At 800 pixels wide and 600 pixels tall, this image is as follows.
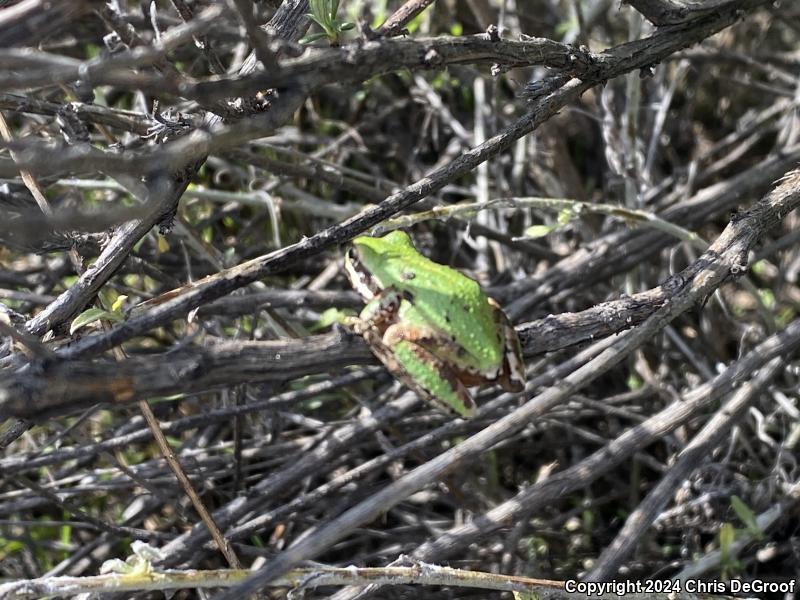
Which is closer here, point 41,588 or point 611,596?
point 41,588

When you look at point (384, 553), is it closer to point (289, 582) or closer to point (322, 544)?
point (289, 582)

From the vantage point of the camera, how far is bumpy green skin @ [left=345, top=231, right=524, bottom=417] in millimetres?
Answer: 1932

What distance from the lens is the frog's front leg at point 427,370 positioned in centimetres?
191

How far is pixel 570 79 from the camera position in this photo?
2.05 m

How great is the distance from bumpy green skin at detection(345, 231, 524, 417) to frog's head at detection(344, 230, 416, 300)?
0.05 m

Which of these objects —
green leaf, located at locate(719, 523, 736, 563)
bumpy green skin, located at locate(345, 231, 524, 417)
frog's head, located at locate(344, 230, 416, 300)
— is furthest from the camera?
green leaf, located at locate(719, 523, 736, 563)

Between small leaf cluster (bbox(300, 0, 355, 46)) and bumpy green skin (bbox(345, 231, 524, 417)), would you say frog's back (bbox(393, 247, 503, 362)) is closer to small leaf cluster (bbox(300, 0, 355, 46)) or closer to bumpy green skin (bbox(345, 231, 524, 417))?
bumpy green skin (bbox(345, 231, 524, 417))

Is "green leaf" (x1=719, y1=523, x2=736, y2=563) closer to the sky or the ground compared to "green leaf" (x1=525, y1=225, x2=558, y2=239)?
closer to the ground

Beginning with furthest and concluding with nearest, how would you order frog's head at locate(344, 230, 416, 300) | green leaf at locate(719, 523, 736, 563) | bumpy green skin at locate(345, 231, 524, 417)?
green leaf at locate(719, 523, 736, 563) < frog's head at locate(344, 230, 416, 300) < bumpy green skin at locate(345, 231, 524, 417)

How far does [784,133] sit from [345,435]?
268 cm

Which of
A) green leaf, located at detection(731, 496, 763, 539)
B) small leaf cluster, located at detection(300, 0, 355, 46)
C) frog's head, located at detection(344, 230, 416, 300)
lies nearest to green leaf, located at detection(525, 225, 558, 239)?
frog's head, located at detection(344, 230, 416, 300)

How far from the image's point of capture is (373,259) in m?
2.19

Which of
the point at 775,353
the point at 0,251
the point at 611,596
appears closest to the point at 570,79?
the point at 775,353

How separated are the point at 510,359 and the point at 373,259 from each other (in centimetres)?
51
